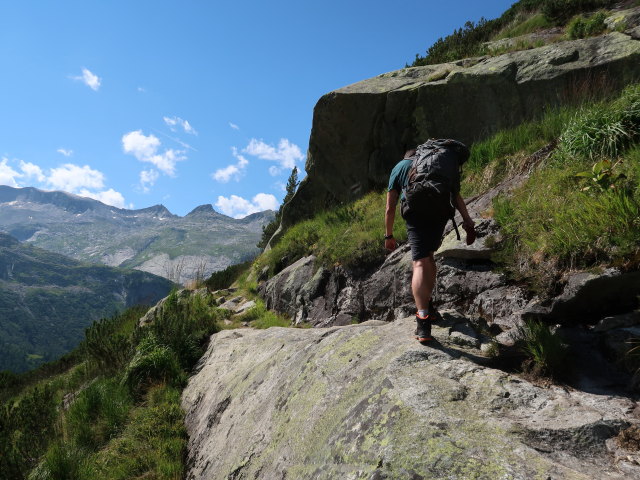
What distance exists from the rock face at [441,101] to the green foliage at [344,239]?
7.31 ft

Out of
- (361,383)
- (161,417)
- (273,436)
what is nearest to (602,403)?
(361,383)

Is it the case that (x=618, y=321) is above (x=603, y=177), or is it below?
below

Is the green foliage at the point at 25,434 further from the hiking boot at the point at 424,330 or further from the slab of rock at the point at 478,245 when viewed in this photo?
the slab of rock at the point at 478,245

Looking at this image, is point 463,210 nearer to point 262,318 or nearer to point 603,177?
point 603,177

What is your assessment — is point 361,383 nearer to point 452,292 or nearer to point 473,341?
point 473,341

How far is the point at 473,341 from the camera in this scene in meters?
3.83

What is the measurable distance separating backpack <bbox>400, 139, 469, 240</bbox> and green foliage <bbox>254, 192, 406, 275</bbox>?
10.9 ft

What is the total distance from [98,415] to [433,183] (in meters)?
5.85

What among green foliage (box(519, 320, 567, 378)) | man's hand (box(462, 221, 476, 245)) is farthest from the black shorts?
green foliage (box(519, 320, 567, 378))

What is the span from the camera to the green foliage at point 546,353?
10.3ft

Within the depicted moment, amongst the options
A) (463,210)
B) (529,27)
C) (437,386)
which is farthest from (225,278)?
(529,27)

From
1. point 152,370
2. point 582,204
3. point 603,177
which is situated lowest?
point 152,370

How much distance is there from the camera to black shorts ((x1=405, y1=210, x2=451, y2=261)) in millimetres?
4008

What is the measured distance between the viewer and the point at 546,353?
3.16 metres
